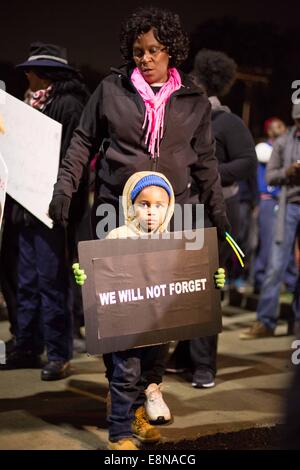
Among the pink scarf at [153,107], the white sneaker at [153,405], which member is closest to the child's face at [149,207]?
the pink scarf at [153,107]

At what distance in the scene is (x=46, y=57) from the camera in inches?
216

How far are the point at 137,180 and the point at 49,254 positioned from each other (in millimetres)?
1455

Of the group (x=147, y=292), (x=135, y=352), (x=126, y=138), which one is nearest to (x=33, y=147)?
(x=126, y=138)

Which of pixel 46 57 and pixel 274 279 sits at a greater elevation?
pixel 46 57

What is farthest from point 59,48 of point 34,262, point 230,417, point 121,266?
point 230,417

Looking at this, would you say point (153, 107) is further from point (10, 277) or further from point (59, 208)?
point (10, 277)

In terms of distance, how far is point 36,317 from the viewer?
5684 mm

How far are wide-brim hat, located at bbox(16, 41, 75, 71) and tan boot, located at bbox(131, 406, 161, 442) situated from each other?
7.75 feet

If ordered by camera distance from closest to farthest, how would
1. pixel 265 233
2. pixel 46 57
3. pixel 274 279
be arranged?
pixel 46 57, pixel 274 279, pixel 265 233

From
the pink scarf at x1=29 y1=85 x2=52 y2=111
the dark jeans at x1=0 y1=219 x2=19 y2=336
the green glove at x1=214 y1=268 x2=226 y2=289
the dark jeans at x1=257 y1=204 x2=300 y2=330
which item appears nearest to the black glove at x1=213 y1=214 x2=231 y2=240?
the green glove at x1=214 y1=268 x2=226 y2=289

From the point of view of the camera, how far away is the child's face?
13.3 ft

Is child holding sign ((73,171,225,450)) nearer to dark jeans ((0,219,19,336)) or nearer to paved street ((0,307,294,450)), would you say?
paved street ((0,307,294,450))

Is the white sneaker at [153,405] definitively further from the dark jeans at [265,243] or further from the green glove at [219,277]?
the dark jeans at [265,243]

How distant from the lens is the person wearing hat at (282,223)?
22.8ft
